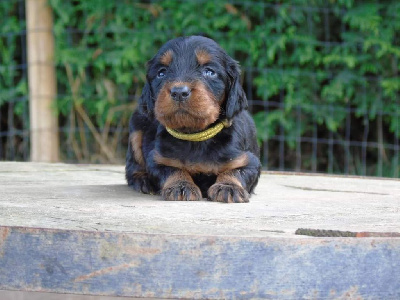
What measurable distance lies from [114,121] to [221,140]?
3893 mm

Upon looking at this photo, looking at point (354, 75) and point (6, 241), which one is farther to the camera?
point (354, 75)

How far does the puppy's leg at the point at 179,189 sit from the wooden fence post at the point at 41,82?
3.76 metres

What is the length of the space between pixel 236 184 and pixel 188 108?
484mm

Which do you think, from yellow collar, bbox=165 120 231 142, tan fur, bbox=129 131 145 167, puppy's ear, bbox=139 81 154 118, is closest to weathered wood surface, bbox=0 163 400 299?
yellow collar, bbox=165 120 231 142

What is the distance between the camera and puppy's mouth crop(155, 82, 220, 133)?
10.6ft

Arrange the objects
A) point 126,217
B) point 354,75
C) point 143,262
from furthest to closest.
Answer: point 354,75
point 126,217
point 143,262

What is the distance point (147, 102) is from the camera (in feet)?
12.3

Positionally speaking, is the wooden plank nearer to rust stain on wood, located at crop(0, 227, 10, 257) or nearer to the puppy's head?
rust stain on wood, located at crop(0, 227, 10, 257)

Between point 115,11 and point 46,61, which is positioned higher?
point 115,11

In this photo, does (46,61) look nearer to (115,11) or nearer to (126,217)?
(115,11)

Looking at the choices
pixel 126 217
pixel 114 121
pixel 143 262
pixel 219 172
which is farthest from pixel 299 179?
pixel 114 121

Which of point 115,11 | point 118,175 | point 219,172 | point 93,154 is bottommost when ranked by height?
point 93,154

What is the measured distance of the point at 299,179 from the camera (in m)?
4.70

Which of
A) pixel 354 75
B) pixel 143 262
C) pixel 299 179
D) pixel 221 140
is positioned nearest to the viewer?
pixel 143 262
